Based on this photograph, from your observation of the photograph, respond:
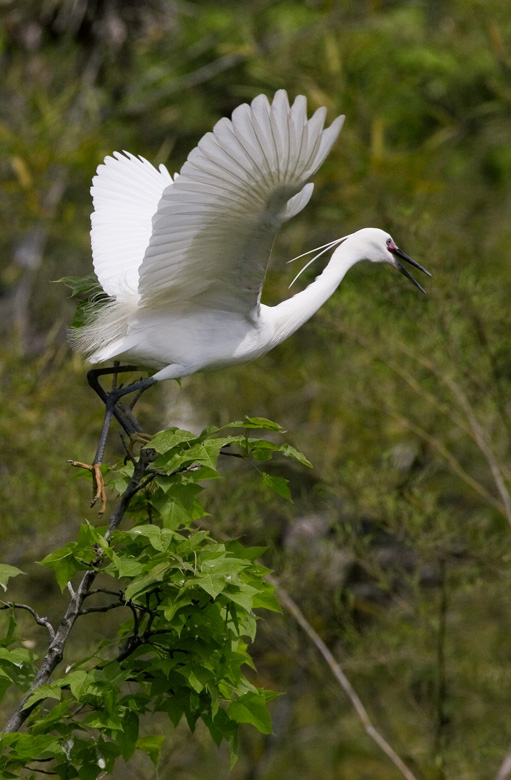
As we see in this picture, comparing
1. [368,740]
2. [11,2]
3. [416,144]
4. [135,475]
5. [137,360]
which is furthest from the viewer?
[416,144]

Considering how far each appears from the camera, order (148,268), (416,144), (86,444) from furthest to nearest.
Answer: (416,144), (86,444), (148,268)

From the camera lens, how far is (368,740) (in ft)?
28.8

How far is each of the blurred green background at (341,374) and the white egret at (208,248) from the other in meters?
1.38

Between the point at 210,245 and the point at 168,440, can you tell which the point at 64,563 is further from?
the point at 210,245

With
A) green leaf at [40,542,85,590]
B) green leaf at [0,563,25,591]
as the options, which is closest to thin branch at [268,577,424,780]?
green leaf at [40,542,85,590]

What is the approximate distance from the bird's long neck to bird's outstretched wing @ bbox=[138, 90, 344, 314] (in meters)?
0.19

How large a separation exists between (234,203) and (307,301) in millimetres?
716

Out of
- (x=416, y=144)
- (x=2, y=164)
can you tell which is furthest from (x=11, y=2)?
(x=416, y=144)

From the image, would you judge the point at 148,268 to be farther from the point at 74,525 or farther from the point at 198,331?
the point at 74,525

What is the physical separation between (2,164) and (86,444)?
399 centimetres

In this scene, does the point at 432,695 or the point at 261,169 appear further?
the point at 432,695

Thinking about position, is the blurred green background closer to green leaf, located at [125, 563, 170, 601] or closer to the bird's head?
the bird's head

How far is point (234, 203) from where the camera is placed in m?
3.19

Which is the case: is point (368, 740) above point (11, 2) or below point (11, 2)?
below
